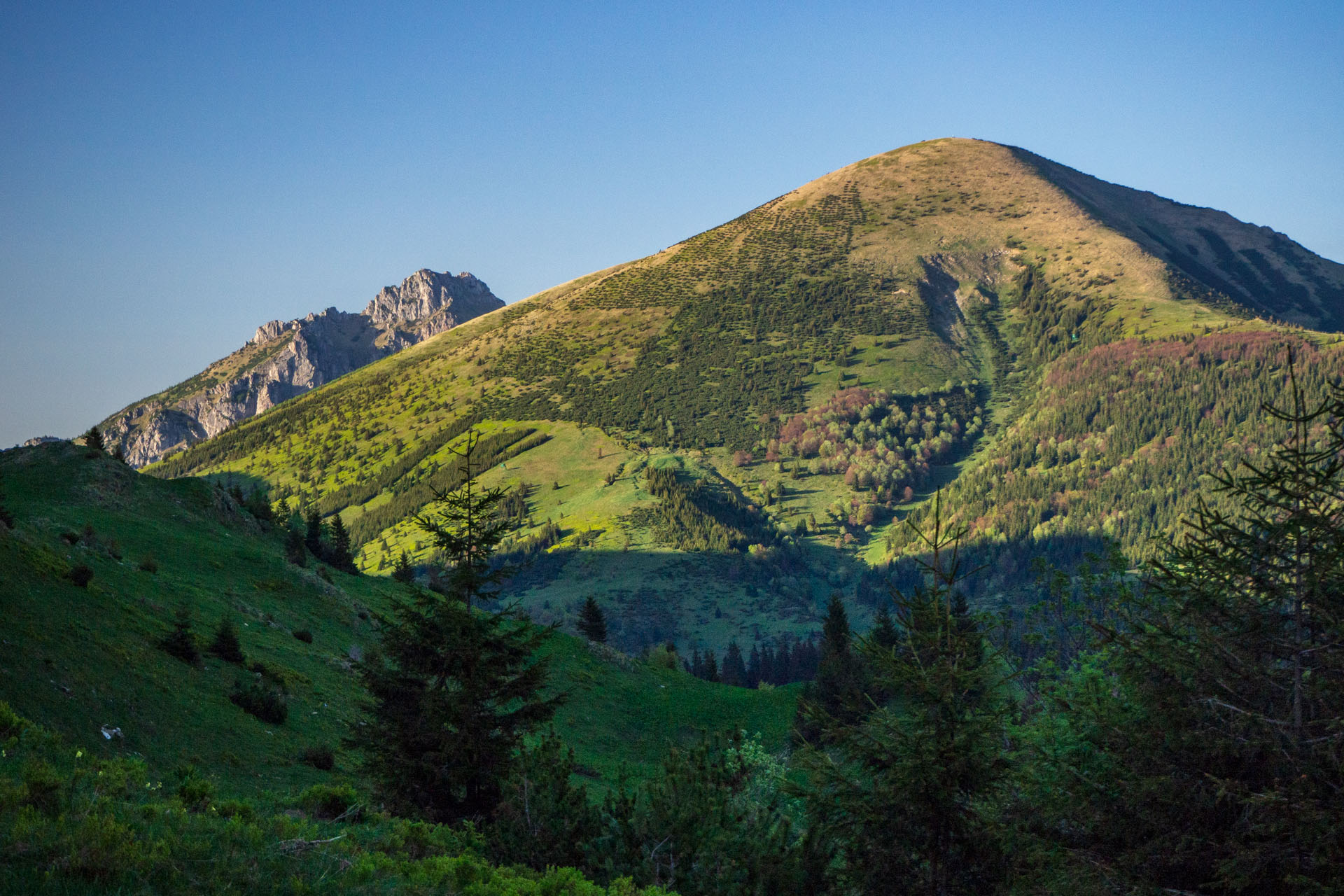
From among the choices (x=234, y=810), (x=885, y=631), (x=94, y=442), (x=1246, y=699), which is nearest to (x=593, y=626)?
(x=885, y=631)

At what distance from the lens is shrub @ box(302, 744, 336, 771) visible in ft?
89.5

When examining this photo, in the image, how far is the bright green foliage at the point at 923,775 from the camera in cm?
1623

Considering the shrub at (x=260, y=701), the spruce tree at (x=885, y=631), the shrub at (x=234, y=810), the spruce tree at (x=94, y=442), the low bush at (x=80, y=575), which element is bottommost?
the spruce tree at (x=885, y=631)

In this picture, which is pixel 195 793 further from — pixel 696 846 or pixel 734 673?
pixel 734 673

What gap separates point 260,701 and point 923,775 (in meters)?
23.2

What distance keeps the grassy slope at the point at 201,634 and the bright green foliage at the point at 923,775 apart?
15.8 metres

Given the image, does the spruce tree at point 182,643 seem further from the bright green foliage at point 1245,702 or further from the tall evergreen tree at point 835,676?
the tall evergreen tree at point 835,676

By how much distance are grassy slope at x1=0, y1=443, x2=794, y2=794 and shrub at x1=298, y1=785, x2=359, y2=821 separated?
18.2 ft

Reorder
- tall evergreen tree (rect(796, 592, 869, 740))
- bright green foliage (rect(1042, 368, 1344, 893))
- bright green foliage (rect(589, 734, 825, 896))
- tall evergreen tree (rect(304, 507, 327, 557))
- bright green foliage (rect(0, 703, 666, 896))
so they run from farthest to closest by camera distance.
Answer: tall evergreen tree (rect(304, 507, 327, 557)), tall evergreen tree (rect(796, 592, 869, 740)), bright green foliage (rect(589, 734, 825, 896)), bright green foliage (rect(1042, 368, 1344, 893)), bright green foliage (rect(0, 703, 666, 896))

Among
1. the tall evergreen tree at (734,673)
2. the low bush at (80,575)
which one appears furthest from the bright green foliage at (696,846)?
the tall evergreen tree at (734,673)

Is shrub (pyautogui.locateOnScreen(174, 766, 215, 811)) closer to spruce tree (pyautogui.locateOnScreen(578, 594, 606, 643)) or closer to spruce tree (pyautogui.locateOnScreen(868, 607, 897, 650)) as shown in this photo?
spruce tree (pyautogui.locateOnScreen(868, 607, 897, 650))

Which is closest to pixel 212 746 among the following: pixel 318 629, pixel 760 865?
pixel 760 865

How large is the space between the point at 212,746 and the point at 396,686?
26.1ft

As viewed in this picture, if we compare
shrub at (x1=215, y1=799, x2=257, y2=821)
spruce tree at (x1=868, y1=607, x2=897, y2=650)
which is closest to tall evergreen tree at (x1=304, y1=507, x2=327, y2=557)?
spruce tree at (x1=868, y1=607, x2=897, y2=650)
